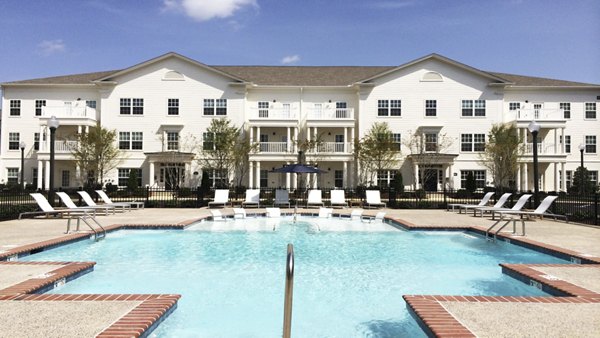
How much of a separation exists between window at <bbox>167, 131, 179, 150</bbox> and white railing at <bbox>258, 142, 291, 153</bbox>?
746 cm

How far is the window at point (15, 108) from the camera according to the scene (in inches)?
1524

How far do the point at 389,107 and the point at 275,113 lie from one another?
1018cm

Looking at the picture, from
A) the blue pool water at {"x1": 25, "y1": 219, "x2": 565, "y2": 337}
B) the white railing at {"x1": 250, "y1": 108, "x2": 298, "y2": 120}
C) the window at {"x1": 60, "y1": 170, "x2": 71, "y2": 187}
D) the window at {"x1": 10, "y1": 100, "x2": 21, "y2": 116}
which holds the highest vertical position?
the window at {"x1": 10, "y1": 100, "x2": 21, "y2": 116}

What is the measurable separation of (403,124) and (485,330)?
1357 inches

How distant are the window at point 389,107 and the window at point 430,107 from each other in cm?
244

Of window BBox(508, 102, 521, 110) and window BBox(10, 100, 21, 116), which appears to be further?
window BBox(508, 102, 521, 110)

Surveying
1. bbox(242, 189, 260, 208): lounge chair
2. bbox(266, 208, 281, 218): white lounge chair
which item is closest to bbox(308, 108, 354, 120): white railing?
bbox(242, 189, 260, 208): lounge chair

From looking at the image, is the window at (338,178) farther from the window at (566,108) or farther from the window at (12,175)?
the window at (12,175)

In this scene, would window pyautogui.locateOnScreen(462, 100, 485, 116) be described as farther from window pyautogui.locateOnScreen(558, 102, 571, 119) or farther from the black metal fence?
the black metal fence

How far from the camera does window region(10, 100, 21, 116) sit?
127ft

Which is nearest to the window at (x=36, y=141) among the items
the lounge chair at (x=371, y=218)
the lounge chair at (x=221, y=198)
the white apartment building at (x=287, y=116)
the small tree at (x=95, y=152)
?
the white apartment building at (x=287, y=116)

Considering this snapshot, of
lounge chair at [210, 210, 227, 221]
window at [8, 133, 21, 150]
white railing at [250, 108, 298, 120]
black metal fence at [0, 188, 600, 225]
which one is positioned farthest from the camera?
window at [8, 133, 21, 150]

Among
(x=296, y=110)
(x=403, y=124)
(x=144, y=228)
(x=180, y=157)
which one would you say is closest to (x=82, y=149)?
(x=180, y=157)

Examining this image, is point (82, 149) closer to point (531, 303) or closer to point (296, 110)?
point (296, 110)
